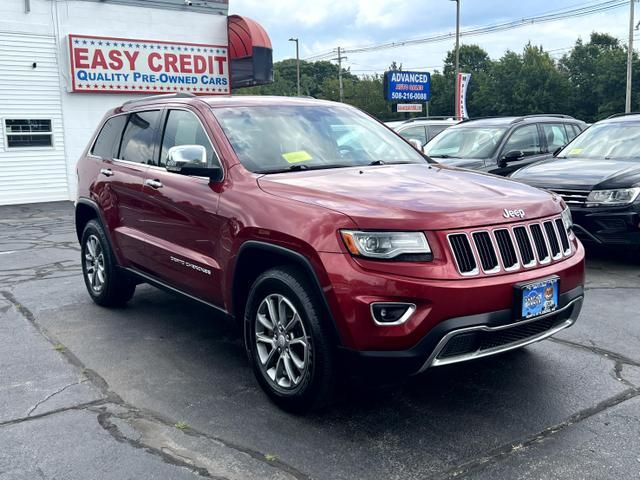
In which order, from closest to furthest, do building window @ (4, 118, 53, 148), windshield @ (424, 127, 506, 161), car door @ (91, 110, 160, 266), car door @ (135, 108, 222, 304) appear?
car door @ (135, 108, 222, 304) < car door @ (91, 110, 160, 266) < windshield @ (424, 127, 506, 161) < building window @ (4, 118, 53, 148)

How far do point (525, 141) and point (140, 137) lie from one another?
6.98 meters

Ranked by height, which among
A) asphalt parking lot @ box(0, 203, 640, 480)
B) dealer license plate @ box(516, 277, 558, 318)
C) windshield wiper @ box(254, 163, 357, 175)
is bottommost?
asphalt parking lot @ box(0, 203, 640, 480)

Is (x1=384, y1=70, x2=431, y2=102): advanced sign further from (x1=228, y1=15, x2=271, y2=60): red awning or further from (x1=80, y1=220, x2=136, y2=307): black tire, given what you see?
(x1=80, y1=220, x2=136, y2=307): black tire

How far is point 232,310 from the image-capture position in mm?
4281

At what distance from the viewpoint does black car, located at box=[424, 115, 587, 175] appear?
10.1m

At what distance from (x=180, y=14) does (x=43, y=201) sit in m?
6.31

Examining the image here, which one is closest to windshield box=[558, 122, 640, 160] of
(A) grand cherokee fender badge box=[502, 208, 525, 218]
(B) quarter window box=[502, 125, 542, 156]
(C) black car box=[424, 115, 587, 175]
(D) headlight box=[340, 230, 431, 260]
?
(C) black car box=[424, 115, 587, 175]

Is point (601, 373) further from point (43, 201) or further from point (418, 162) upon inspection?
point (43, 201)

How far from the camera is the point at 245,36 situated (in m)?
19.1

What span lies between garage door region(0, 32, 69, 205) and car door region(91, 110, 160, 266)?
11553 mm

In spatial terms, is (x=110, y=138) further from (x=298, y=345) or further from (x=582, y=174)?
(x=582, y=174)

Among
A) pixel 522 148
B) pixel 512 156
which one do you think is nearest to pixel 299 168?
pixel 512 156

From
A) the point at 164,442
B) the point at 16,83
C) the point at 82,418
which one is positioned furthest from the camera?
the point at 16,83

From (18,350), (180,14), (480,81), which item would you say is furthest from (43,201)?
(480,81)
